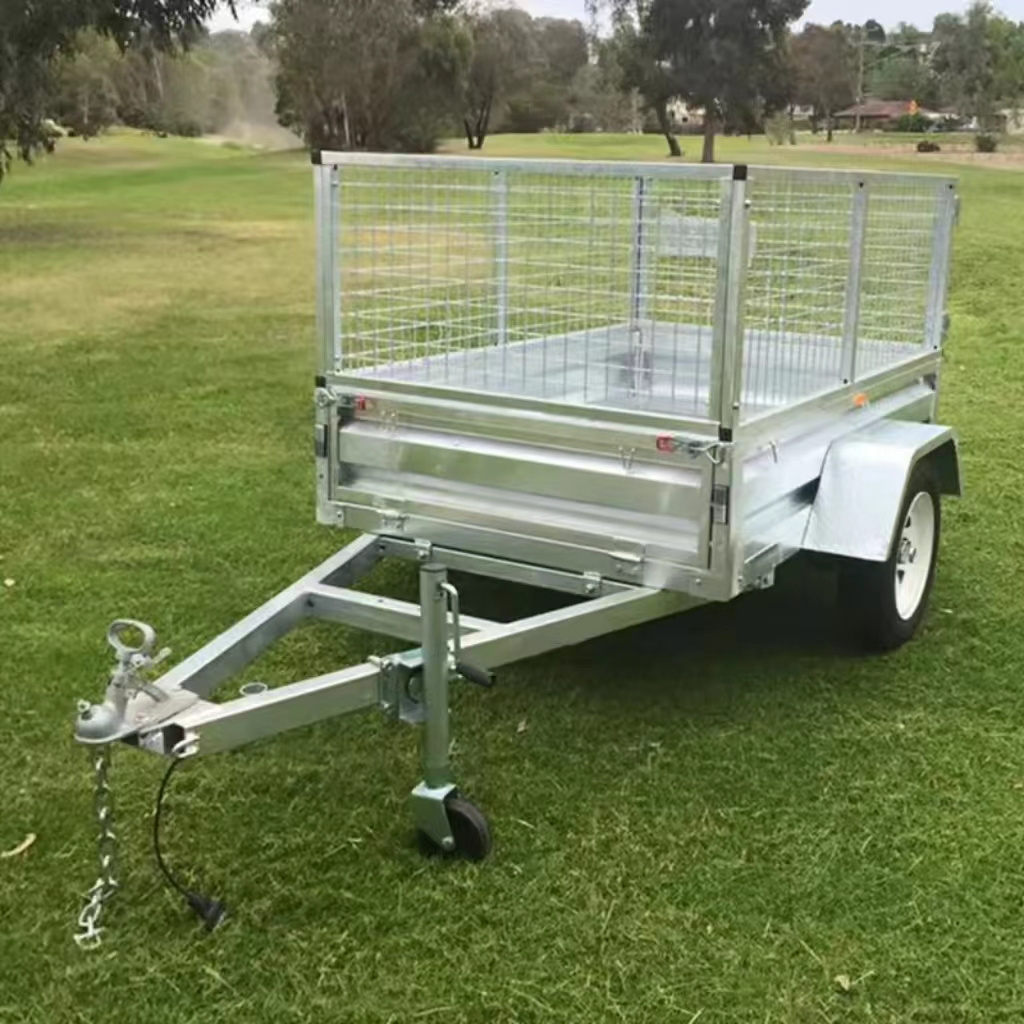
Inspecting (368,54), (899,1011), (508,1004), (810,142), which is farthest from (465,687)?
(810,142)

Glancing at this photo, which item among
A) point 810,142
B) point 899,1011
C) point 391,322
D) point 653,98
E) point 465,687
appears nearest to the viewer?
Answer: point 899,1011

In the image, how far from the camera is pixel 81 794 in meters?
3.94

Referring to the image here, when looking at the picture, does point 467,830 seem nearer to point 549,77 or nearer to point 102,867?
point 102,867

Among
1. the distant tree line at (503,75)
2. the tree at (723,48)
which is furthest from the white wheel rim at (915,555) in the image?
the tree at (723,48)

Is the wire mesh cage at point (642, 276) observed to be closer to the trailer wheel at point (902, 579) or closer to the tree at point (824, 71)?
the trailer wheel at point (902, 579)

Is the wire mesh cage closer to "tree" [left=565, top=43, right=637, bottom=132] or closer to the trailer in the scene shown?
the trailer

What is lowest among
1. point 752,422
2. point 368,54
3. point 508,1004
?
point 508,1004

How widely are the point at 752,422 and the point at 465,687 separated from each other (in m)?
1.33

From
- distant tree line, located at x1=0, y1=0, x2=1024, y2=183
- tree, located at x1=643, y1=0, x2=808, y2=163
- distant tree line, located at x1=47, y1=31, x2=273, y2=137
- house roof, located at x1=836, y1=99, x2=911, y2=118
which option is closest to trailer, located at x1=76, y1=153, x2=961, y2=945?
distant tree line, located at x1=47, y1=31, x2=273, y2=137

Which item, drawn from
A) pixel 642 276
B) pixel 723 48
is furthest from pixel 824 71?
pixel 642 276

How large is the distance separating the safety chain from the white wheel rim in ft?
9.30

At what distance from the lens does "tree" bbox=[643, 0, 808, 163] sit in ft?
146

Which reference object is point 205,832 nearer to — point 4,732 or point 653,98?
point 4,732

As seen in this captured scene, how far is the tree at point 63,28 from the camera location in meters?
13.9
